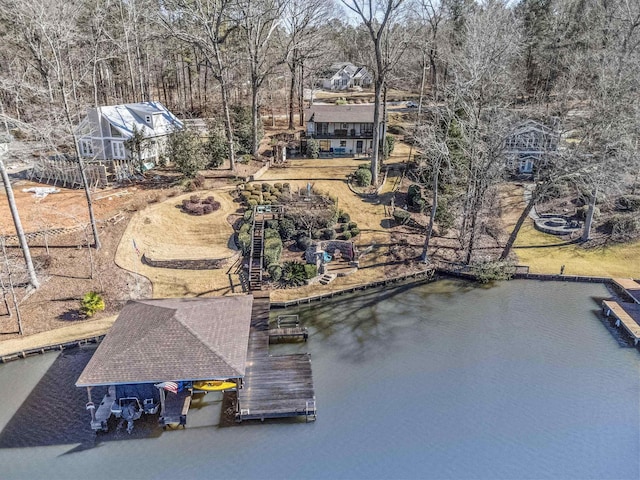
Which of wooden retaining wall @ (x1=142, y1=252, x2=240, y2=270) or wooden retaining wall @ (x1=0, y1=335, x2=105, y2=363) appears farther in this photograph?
wooden retaining wall @ (x1=142, y1=252, x2=240, y2=270)

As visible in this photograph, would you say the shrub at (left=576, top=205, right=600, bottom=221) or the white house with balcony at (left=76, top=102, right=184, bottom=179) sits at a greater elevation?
the white house with balcony at (left=76, top=102, right=184, bottom=179)

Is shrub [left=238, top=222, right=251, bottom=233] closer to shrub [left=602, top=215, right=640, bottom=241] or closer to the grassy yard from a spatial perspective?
the grassy yard

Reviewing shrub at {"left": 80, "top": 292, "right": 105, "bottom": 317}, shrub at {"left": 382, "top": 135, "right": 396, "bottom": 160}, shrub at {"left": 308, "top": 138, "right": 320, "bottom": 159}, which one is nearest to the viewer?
shrub at {"left": 80, "top": 292, "right": 105, "bottom": 317}

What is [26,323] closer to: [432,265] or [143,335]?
[143,335]

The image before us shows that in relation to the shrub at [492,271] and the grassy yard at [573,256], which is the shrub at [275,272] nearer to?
the shrub at [492,271]

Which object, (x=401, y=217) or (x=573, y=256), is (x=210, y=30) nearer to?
(x=401, y=217)

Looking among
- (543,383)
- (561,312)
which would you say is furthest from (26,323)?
(561,312)

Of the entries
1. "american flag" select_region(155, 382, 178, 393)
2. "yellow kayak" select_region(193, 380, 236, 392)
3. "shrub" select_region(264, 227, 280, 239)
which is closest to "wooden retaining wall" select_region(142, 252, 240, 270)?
"shrub" select_region(264, 227, 280, 239)
